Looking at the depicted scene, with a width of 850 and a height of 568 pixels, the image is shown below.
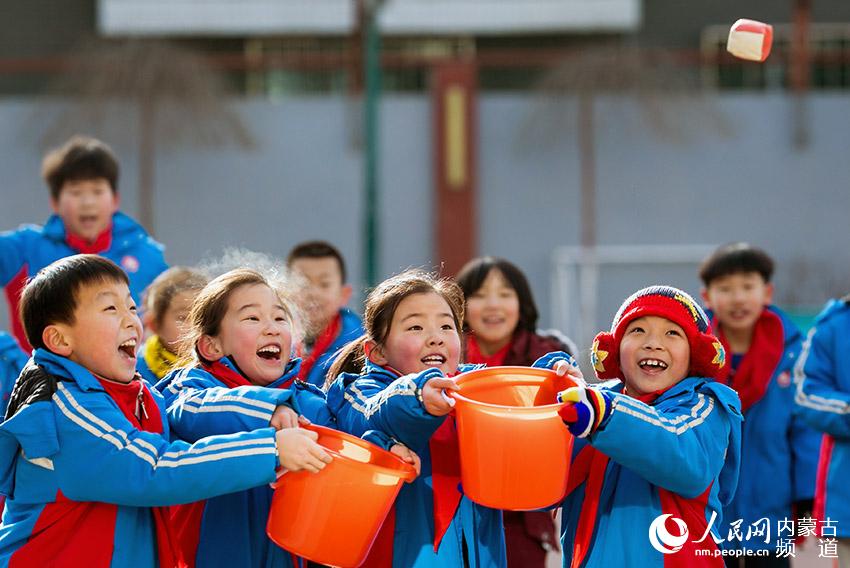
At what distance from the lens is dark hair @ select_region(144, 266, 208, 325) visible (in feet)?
16.0

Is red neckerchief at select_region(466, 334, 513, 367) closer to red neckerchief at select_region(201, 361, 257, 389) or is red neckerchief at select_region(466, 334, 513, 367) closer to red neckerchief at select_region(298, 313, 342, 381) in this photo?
red neckerchief at select_region(298, 313, 342, 381)

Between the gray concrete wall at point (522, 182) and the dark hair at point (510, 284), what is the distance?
38.6ft

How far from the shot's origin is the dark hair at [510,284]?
206 inches

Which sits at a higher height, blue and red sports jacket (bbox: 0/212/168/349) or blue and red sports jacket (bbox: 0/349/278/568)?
blue and red sports jacket (bbox: 0/212/168/349)

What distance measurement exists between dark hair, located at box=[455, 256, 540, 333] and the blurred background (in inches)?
450

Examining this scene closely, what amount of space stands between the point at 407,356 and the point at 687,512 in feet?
2.95

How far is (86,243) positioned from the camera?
5449 millimetres

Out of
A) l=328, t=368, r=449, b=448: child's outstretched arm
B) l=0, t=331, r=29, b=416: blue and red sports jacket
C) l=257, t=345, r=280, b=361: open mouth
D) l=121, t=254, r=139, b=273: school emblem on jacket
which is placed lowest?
l=0, t=331, r=29, b=416: blue and red sports jacket

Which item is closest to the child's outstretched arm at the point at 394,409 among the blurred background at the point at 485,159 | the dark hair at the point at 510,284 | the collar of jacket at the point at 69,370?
the collar of jacket at the point at 69,370

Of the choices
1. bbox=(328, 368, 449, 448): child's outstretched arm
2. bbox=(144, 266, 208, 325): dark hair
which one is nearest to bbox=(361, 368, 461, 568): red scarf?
Answer: bbox=(328, 368, 449, 448): child's outstretched arm

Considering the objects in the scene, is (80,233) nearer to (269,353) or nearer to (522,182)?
(269,353)

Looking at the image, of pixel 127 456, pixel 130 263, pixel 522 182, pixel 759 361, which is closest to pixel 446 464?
pixel 127 456

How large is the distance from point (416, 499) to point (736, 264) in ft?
8.65

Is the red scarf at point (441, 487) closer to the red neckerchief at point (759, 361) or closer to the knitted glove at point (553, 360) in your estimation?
the knitted glove at point (553, 360)
